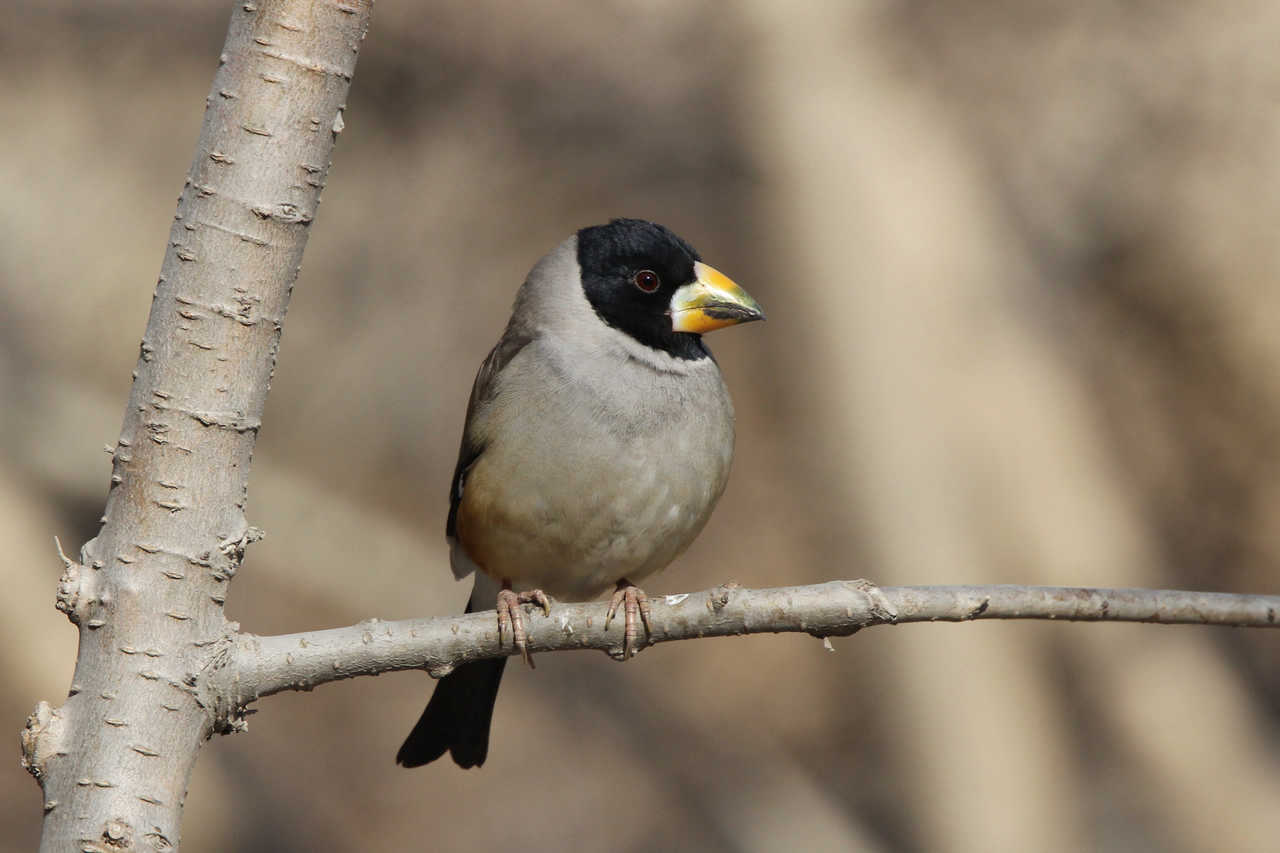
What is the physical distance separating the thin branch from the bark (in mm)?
239

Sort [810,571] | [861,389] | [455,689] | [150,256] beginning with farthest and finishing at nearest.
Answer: [810,571] < [150,256] < [861,389] < [455,689]

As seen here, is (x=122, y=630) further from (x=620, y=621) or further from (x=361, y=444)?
(x=361, y=444)

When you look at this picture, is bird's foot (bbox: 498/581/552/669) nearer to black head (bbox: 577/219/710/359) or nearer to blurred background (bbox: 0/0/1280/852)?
black head (bbox: 577/219/710/359)

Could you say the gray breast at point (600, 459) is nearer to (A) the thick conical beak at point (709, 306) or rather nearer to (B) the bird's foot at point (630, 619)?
(A) the thick conical beak at point (709, 306)

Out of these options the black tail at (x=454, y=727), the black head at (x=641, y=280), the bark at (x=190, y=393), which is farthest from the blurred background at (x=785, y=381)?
the bark at (x=190, y=393)

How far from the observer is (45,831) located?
1.92 metres

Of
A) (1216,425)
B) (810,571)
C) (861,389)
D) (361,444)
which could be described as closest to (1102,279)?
(1216,425)

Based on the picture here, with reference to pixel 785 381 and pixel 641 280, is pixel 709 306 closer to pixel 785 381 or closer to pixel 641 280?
pixel 641 280

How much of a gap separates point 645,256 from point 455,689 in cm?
135

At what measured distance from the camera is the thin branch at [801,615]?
86.8 inches

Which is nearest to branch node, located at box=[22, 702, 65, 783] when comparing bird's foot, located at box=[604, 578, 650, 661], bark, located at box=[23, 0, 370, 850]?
bark, located at box=[23, 0, 370, 850]

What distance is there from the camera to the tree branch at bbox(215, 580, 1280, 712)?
7.20ft

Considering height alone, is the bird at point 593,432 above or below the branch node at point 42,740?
above

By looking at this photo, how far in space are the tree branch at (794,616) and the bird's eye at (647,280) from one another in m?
1.24
